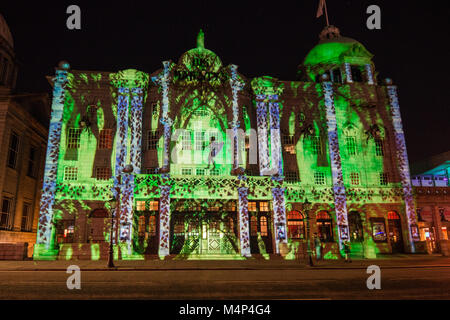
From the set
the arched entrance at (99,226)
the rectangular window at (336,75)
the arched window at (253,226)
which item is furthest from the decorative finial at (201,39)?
the arched entrance at (99,226)

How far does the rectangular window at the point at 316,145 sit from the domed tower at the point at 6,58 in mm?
33843

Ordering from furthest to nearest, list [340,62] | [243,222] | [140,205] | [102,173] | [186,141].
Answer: [340,62] < [186,141] < [102,173] < [140,205] < [243,222]

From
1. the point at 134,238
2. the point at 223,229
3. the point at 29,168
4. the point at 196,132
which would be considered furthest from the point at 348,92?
the point at 29,168

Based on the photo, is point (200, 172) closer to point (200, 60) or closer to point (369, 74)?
point (200, 60)

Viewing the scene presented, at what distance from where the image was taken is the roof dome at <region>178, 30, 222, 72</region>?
30.7m

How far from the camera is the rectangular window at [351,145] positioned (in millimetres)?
32438

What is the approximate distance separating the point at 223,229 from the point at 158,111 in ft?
42.1

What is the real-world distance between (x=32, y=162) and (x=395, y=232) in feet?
123

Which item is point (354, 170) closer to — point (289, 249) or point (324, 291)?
point (289, 249)

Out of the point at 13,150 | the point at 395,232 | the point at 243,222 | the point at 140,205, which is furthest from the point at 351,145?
the point at 13,150

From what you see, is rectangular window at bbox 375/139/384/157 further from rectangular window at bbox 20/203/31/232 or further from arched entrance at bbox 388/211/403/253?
rectangular window at bbox 20/203/31/232

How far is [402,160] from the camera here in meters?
32.3

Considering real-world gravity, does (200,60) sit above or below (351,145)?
above

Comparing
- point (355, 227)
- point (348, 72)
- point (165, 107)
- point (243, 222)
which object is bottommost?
point (355, 227)
